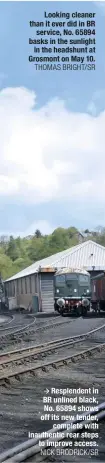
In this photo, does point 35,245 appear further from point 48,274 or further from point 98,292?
point 98,292

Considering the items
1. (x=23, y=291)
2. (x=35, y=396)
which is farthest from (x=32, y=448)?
(x=23, y=291)

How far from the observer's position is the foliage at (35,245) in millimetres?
74312

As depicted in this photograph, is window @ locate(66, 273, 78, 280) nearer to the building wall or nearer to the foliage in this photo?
the building wall

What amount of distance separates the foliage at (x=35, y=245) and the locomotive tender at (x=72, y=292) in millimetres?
33726

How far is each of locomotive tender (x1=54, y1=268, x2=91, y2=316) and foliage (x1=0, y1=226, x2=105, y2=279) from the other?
3373 cm

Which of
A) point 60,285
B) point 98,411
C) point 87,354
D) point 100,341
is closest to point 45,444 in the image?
point 98,411

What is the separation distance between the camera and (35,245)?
79.6m

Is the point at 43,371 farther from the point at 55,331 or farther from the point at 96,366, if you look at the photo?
the point at 55,331

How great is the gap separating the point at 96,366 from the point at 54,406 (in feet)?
15.6

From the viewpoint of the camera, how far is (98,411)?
284 inches

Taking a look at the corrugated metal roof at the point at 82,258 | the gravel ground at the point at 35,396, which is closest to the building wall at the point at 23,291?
the corrugated metal roof at the point at 82,258

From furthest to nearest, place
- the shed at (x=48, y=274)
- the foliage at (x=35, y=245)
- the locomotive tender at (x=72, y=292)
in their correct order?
the foliage at (x=35, y=245), the shed at (x=48, y=274), the locomotive tender at (x=72, y=292)

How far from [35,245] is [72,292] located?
47787 mm

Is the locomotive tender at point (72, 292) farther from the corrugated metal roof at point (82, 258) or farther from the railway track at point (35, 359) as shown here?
the corrugated metal roof at point (82, 258)
